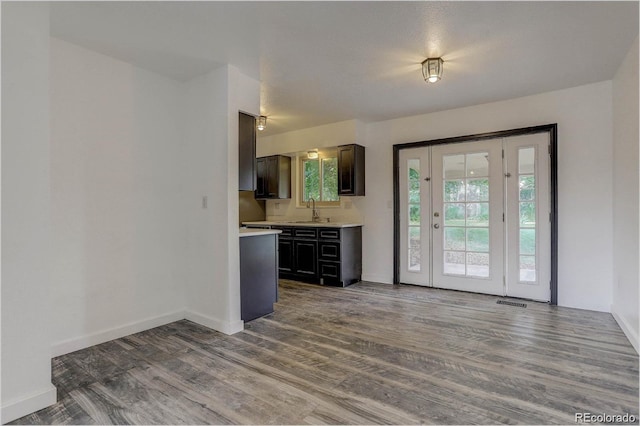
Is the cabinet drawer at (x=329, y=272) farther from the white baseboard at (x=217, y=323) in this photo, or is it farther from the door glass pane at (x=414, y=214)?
the white baseboard at (x=217, y=323)

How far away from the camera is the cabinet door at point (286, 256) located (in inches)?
204

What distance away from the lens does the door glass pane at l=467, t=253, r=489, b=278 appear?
4.24 metres

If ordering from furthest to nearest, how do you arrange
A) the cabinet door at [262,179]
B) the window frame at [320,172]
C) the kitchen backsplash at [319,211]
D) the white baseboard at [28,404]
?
the cabinet door at [262,179], the window frame at [320,172], the kitchen backsplash at [319,211], the white baseboard at [28,404]

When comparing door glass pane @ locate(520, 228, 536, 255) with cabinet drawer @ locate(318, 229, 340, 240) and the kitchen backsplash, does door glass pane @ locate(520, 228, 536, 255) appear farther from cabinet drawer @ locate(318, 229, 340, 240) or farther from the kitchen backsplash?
cabinet drawer @ locate(318, 229, 340, 240)

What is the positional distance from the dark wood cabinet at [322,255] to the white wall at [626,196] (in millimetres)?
2948

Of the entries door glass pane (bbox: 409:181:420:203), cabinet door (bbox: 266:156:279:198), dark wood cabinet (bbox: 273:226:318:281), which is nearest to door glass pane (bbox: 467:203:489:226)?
door glass pane (bbox: 409:181:420:203)

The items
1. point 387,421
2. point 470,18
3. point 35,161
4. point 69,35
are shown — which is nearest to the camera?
point 387,421

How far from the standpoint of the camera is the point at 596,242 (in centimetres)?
356

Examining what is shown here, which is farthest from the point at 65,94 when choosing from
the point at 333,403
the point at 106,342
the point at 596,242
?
the point at 596,242

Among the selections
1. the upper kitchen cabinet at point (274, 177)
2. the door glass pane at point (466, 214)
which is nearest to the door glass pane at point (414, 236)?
the door glass pane at point (466, 214)

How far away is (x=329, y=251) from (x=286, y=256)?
794mm

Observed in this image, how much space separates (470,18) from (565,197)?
2.50m

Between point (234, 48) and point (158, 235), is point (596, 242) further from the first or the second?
point (158, 235)

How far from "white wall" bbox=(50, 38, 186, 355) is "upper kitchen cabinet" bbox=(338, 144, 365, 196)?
2385mm
